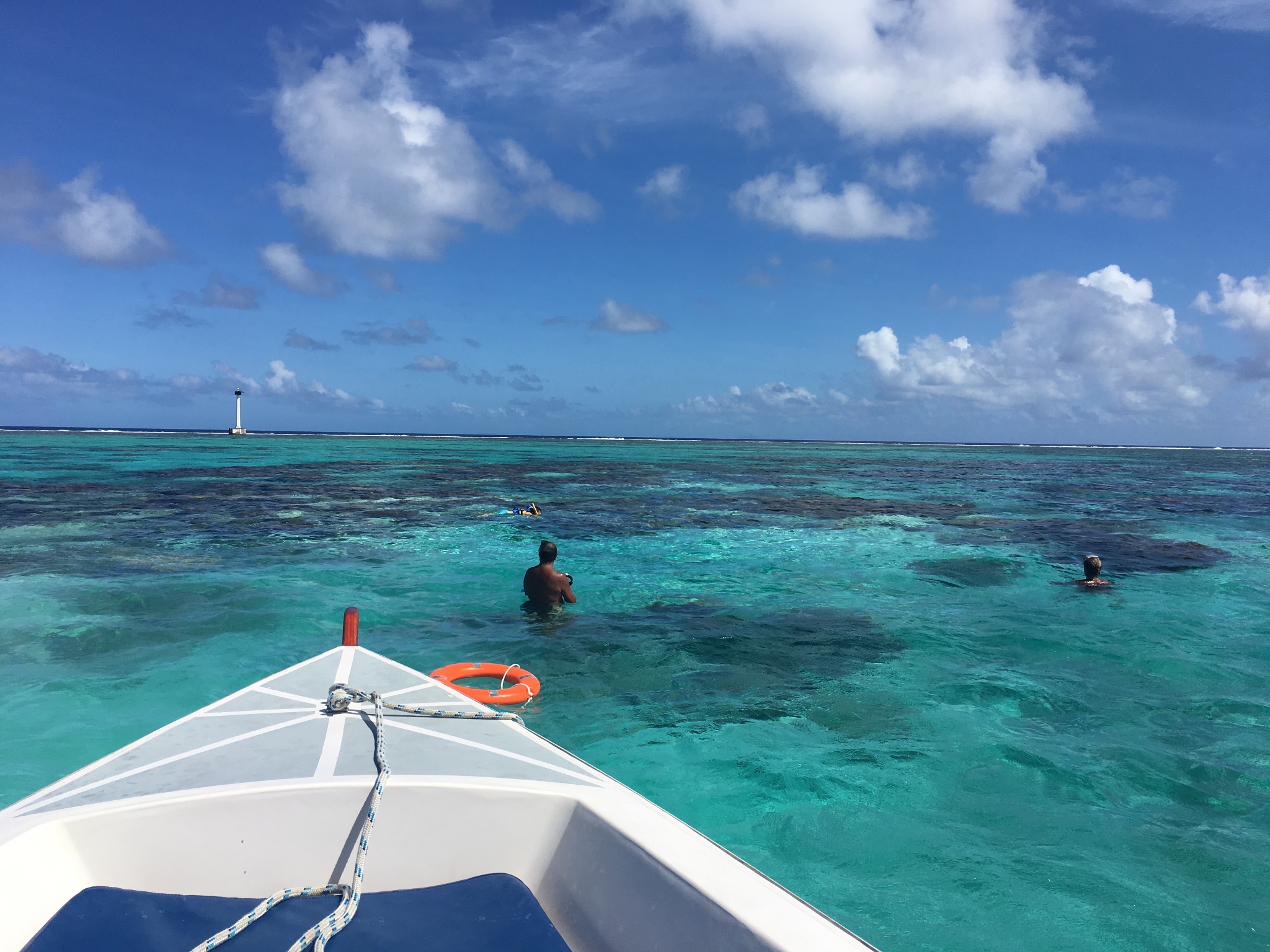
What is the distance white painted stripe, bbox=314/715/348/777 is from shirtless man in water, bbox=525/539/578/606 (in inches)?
279

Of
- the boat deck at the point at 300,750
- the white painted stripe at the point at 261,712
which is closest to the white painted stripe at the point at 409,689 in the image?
the boat deck at the point at 300,750

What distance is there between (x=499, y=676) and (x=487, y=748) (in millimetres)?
4452

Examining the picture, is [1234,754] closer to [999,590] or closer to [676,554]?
[999,590]

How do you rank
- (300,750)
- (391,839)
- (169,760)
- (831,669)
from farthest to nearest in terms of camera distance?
(831,669) < (300,750) < (169,760) < (391,839)

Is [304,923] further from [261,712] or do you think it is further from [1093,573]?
[1093,573]

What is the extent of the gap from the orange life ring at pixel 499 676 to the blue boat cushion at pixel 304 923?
162 inches

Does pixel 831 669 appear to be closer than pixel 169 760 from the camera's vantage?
No

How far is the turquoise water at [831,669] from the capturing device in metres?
5.67

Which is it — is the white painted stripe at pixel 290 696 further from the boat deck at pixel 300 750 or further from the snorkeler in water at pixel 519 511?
the snorkeler in water at pixel 519 511

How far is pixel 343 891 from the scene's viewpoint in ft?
11.1

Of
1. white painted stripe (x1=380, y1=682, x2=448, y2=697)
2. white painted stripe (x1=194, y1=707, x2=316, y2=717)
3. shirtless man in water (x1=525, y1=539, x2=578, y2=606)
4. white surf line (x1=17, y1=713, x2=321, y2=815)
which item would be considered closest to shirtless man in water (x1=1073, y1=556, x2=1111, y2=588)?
shirtless man in water (x1=525, y1=539, x2=578, y2=606)

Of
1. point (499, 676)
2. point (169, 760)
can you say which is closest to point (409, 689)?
point (169, 760)

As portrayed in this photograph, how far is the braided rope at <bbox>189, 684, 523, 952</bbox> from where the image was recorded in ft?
9.62

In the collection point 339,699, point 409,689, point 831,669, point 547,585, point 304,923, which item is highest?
point 339,699
